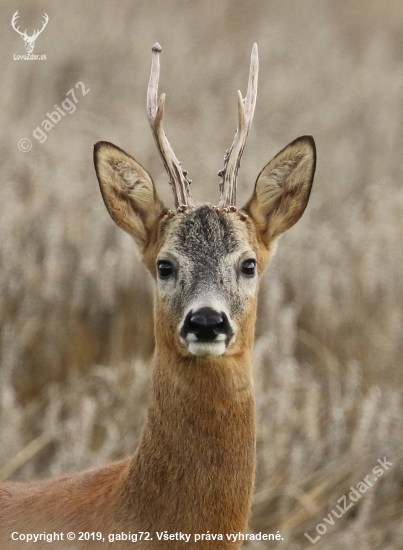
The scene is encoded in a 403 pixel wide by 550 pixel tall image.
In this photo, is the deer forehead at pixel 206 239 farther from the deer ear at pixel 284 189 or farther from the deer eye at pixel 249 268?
the deer ear at pixel 284 189

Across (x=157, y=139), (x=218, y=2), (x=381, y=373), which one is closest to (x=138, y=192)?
(x=157, y=139)

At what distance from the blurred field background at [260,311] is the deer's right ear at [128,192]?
2.18 m

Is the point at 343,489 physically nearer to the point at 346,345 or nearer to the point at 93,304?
the point at 346,345

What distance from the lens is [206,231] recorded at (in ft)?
13.3

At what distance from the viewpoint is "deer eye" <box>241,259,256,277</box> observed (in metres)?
4.04

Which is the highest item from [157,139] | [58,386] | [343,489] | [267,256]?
[157,139]

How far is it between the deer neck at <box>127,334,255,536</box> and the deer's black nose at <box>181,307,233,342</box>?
25cm

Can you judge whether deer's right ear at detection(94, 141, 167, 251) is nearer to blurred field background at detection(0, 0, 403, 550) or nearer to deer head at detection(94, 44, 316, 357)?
deer head at detection(94, 44, 316, 357)

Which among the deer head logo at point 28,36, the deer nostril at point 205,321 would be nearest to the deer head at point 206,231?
the deer nostril at point 205,321

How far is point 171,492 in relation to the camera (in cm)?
383

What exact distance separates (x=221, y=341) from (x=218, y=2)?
490 inches

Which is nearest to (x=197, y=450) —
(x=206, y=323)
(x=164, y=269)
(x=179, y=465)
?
(x=179, y=465)

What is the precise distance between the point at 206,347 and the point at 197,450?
0.47 metres

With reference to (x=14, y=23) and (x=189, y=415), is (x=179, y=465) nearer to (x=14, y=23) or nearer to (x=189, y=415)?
(x=189, y=415)
